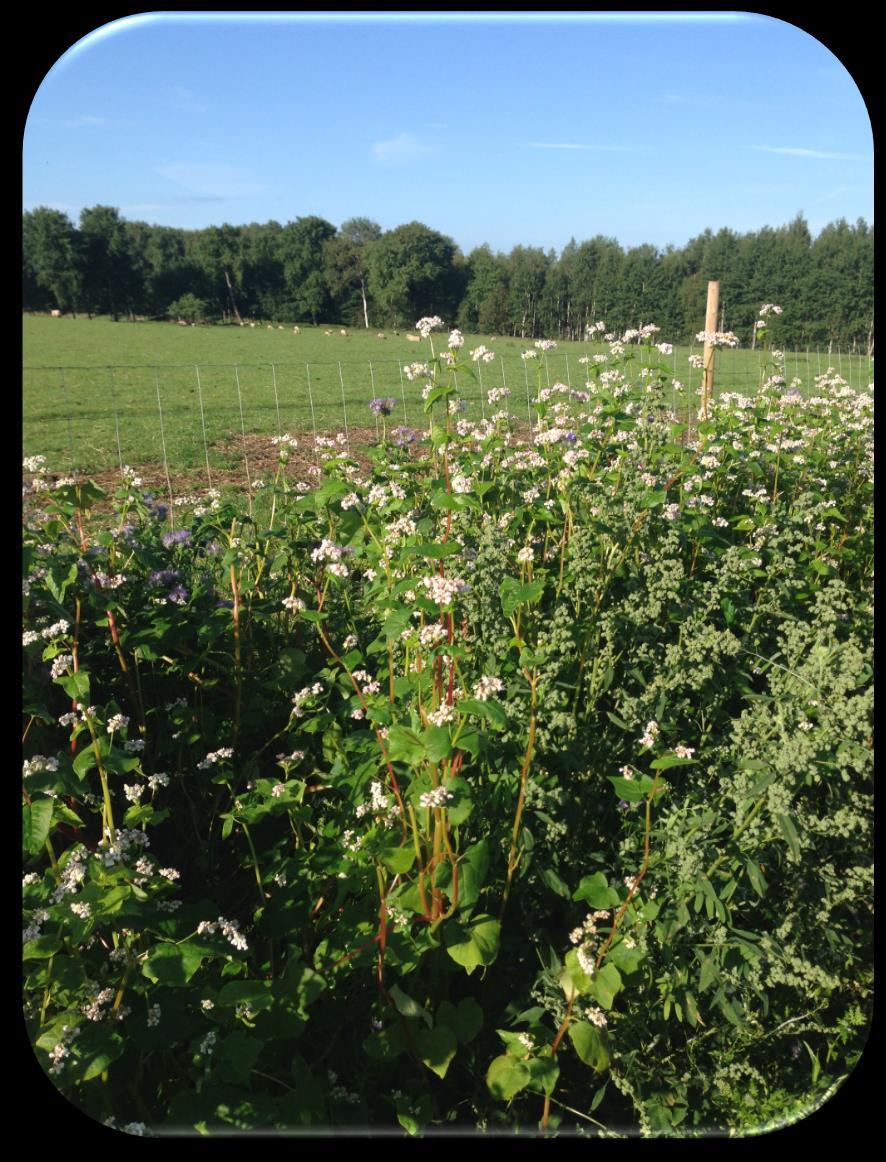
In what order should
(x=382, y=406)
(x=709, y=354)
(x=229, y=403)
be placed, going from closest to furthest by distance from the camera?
(x=382, y=406)
(x=709, y=354)
(x=229, y=403)

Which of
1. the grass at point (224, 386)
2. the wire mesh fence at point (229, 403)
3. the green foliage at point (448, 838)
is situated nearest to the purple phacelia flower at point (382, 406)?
the grass at point (224, 386)

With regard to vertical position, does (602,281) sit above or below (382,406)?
above

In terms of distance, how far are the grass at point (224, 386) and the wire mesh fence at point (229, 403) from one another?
43 mm

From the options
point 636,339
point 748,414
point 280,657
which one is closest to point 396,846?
point 280,657

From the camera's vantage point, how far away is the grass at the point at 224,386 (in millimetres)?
8773

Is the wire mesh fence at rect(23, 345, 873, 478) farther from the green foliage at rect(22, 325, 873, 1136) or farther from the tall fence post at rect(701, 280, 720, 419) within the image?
the green foliage at rect(22, 325, 873, 1136)

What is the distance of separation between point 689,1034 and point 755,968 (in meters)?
0.37

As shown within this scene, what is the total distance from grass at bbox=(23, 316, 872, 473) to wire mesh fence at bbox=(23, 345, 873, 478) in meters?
0.04

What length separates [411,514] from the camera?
237 cm

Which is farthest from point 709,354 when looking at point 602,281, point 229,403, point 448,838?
point 229,403

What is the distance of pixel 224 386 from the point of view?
22.4 metres

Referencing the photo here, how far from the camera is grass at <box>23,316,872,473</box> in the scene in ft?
28.8

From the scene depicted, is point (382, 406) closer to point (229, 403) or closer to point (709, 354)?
point (709, 354)

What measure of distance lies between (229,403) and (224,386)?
169 inches
